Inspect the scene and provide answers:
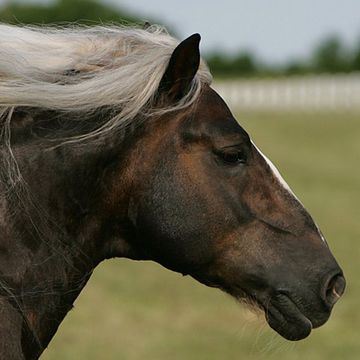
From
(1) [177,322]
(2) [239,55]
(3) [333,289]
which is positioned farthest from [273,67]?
(3) [333,289]

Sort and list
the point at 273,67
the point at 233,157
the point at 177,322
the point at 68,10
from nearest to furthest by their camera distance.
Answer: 1. the point at 233,157
2. the point at 177,322
3. the point at 273,67
4. the point at 68,10

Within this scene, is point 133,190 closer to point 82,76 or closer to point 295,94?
point 82,76

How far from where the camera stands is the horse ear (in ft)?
12.4

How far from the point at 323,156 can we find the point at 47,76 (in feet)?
98.9

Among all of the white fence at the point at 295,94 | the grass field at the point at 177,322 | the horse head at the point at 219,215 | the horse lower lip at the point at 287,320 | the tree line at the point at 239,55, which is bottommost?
the tree line at the point at 239,55

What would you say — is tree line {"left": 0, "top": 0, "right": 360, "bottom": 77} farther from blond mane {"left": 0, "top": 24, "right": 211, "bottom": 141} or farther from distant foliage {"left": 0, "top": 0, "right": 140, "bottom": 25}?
blond mane {"left": 0, "top": 24, "right": 211, "bottom": 141}

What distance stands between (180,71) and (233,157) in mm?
385

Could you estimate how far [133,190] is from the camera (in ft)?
12.6

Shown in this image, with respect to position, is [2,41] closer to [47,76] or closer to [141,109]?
[47,76]

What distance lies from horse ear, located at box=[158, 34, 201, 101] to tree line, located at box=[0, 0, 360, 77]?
210 feet

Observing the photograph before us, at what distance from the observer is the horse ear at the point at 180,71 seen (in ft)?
12.4

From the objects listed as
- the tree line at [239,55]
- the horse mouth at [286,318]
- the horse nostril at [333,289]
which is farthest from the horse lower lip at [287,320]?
the tree line at [239,55]

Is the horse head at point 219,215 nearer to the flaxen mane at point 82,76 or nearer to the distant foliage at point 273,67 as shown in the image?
the flaxen mane at point 82,76

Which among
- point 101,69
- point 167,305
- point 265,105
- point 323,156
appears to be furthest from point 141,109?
point 265,105
